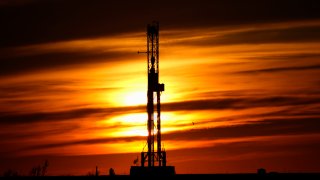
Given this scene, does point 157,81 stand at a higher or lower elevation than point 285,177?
higher

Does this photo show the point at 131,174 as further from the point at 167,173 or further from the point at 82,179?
the point at 82,179

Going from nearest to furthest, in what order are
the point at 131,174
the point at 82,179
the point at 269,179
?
1. the point at 269,179
2. the point at 82,179
3. the point at 131,174

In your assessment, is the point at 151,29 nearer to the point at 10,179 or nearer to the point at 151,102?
the point at 151,102

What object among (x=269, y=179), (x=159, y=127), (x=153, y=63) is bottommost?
(x=269, y=179)

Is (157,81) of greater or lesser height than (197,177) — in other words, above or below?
above

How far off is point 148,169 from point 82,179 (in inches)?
664

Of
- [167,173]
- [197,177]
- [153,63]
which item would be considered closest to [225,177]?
[197,177]

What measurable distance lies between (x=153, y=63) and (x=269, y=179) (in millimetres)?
31474

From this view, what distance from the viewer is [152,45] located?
13050 centimetres

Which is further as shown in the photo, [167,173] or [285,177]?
[167,173]

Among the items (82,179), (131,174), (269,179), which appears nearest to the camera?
(269,179)

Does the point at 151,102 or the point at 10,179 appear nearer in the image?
the point at 10,179

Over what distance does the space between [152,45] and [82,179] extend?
26.4 meters

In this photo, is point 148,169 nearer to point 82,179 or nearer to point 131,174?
point 131,174
